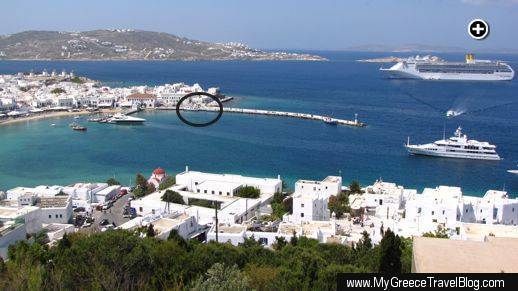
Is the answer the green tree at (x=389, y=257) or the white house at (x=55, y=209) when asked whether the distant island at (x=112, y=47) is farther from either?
the green tree at (x=389, y=257)

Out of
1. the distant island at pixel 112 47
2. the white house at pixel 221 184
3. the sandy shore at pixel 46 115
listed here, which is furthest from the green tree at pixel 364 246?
the distant island at pixel 112 47

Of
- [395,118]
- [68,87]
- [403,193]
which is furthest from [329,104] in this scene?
[403,193]

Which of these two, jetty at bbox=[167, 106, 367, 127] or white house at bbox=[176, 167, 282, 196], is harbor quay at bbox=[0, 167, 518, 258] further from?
jetty at bbox=[167, 106, 367, 127]

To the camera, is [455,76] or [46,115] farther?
[455,76]

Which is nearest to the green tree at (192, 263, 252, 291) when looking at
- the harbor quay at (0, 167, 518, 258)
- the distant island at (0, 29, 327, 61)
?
the harbor quay at (0, 167, 518, 258)

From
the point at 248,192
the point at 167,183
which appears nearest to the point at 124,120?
the point at 167,183

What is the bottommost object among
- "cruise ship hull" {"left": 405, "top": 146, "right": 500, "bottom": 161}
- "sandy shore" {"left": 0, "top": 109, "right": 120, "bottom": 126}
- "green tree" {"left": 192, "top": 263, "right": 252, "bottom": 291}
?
"cruise ship hull" {"left": 405, "top": 146, "right": 500, "bottom": 161}

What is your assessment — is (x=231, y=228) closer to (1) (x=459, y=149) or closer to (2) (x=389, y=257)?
(2) (x=389, y=257)

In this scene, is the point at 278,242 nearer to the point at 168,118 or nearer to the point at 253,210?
the point at 253,210
